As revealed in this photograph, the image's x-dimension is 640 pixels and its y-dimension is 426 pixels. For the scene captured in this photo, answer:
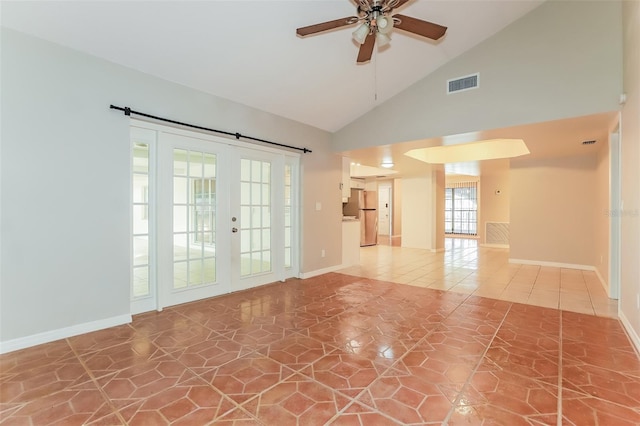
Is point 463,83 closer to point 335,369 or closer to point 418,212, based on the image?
point 335,369

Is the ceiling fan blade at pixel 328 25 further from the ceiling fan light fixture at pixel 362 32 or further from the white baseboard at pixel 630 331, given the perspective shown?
the white baseboard at pixel 630 331

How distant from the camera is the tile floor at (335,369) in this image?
1810 millimetres

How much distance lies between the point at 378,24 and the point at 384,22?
0.18 ft

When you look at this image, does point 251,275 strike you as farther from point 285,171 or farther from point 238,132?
point 238,132

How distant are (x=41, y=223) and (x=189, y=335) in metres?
1.65

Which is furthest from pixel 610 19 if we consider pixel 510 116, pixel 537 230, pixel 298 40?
pixel 537 230

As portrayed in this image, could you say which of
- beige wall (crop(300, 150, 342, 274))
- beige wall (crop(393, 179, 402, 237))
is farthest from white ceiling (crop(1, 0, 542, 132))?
beige wall (crop(393, 179, 402, 237))

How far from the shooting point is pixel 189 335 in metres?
2.92

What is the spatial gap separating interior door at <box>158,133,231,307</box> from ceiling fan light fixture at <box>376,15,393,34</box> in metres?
2.57

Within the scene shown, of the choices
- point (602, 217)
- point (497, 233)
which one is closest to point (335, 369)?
point (602, 217)

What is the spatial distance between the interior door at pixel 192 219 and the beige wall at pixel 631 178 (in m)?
4.37

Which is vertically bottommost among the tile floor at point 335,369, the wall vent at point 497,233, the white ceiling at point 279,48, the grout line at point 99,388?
the grout line at point 99,388

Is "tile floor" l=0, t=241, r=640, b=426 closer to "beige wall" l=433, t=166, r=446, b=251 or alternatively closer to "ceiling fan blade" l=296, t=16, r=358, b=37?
"ceiling fan blade" l=296, t=16, r=358, b=37

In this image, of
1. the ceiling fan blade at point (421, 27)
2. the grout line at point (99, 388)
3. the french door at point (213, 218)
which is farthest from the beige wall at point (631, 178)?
the french door at point (213, 218)
